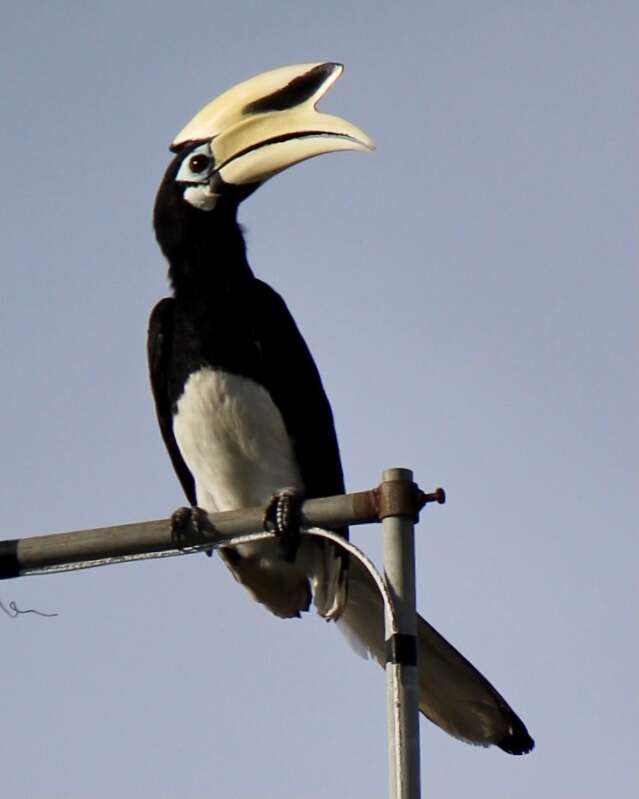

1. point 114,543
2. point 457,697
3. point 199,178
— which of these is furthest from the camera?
point 199,178

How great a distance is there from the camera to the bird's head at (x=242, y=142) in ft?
23.0

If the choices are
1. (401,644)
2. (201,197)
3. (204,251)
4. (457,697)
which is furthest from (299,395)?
(401,644)

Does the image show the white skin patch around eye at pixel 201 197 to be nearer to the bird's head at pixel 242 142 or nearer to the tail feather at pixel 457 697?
the bird's head at pixel 242 142

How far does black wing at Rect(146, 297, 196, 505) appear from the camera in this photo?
7223 mm

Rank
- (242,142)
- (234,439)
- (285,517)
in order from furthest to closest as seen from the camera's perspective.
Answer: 1. (242,142)
2. (234,439)
3. (285,517)

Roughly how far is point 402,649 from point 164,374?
123 inches

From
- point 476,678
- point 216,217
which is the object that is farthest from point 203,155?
point 476,678

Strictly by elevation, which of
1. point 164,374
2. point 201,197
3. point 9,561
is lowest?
point 9,561

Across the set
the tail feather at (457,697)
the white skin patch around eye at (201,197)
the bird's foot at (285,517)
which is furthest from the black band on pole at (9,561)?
the white skin patch around eye at (201,197)

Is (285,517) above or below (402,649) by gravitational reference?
above

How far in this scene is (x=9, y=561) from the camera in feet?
15.9

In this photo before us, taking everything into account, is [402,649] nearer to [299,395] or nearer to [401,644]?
[401,644]

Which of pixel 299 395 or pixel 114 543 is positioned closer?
pixel 114 543

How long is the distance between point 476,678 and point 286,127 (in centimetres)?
270
